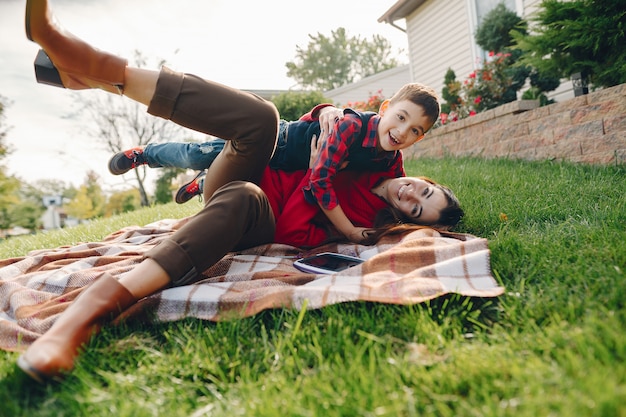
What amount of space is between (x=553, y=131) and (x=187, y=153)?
3.80 m

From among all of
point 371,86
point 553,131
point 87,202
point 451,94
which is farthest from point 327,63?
point 553,131

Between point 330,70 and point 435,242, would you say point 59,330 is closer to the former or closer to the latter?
point 435,242

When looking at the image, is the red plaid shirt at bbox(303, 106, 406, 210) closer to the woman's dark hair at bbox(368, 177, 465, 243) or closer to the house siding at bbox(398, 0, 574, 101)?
the woman's dark hair at bbox(368, 177, 465, 243)

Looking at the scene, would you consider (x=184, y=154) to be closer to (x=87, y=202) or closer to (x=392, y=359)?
(x=392, y=359)

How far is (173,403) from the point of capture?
1021mm

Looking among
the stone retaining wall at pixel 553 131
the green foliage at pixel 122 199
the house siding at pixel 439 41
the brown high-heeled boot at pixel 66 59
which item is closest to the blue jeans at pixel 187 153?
the brown high-heeled boot at pixel 66 59

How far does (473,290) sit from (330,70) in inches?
1432

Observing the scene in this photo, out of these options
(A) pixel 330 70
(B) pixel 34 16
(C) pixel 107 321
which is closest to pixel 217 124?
(B) pixel 34 16

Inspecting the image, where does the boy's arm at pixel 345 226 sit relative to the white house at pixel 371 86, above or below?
below

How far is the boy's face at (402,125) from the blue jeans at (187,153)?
27.7 inches

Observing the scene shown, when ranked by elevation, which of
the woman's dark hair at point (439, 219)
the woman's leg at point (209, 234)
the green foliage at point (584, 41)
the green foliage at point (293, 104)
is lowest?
the woman's dark hair at point (439, 219)

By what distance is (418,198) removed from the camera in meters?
2.54

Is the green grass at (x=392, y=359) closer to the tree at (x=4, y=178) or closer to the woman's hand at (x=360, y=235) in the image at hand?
the woman's hand at (x=360, y=235)

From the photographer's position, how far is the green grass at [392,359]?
908mm
